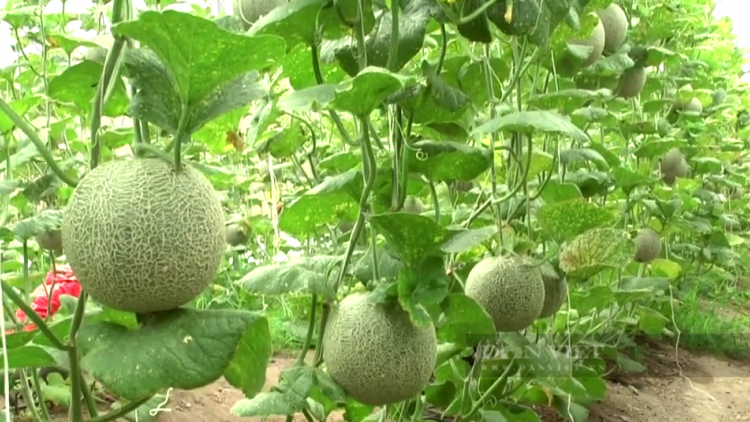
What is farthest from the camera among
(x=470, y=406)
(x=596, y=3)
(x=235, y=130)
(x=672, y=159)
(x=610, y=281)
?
(x=672, y=159)

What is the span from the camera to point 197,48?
0.81 metres

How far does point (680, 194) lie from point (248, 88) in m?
3.02

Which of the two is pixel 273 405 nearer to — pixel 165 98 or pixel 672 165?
pixel 165 98

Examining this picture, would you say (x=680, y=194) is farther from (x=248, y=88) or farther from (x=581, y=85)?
(x=248, y=88)

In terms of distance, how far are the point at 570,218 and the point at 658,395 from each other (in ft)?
7.12

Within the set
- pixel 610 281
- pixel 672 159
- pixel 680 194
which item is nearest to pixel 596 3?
pixel 610 281

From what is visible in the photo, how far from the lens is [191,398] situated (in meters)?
2.62

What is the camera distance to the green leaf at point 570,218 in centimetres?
164

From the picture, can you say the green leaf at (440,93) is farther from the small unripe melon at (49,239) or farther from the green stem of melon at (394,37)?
the small unripe melon at (49,239)

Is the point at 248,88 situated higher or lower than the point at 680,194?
higher

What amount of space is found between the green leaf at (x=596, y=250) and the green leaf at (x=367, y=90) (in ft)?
A: 2.43

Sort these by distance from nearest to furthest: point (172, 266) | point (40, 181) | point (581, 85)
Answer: point (172, 266) < point (40, 181) < point (581, 85)

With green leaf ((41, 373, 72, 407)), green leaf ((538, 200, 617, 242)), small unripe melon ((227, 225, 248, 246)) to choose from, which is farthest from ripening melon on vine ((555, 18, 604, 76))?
green leaf ((41, 373, 72, 407))

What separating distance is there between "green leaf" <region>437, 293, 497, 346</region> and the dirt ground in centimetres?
109
